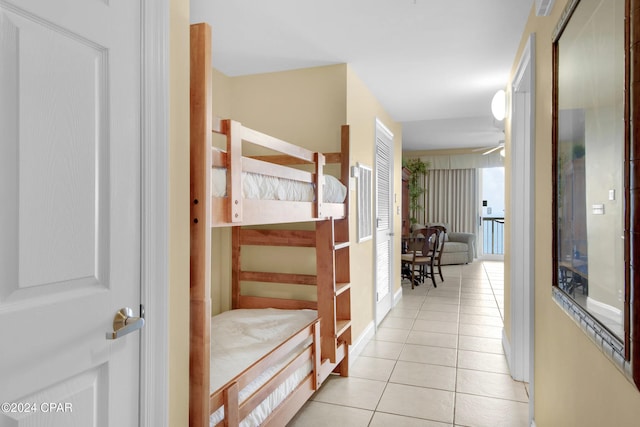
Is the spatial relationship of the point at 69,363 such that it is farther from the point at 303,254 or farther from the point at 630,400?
the point at 303,254

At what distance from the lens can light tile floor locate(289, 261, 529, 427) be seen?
2.36m

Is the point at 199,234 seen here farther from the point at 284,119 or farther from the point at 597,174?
the point at 284,119

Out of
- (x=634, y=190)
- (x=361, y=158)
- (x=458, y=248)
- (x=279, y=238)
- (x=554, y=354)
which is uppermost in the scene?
(x=361, y=158)

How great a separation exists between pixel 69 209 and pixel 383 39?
2.31 metres

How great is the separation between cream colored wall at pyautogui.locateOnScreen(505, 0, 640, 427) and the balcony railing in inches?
290

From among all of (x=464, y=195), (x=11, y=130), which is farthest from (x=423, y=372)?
(x=464, y=195)

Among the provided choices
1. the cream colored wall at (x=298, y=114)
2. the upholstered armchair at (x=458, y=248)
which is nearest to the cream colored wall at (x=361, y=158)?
the cream colored wall at (x=298, y=114)

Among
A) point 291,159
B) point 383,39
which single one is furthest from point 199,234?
point 383,39

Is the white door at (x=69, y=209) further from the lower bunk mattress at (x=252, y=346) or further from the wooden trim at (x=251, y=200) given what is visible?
the lower bunk mattress at (x=252, y=346)

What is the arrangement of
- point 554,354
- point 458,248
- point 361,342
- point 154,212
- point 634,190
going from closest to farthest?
1. point 634,190
2. point 154,212
3. point 554,354
4. point 361,342
5. point 458,248

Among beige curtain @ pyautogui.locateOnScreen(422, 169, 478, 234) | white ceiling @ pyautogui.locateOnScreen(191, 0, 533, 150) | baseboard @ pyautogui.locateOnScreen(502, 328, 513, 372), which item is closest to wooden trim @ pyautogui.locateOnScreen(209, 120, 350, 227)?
white ceiling @ pyautogui.locateOnScreen(191, 0, 533, 150)

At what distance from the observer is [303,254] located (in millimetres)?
Answer: 3164

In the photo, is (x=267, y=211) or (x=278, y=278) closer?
(x=267, y=211)

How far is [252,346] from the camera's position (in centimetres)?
218
